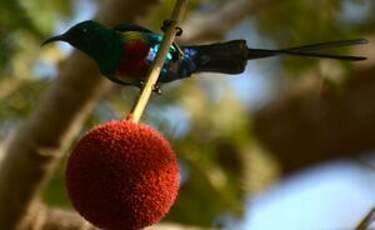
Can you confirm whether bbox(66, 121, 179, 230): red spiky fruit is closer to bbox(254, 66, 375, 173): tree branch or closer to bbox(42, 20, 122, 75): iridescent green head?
bbox(42, 20, 122, 75): iridescent green head

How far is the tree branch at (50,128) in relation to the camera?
1.44 meters

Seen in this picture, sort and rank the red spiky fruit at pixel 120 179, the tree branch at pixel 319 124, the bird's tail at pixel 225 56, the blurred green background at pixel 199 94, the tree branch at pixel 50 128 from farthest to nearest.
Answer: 1. the tree branch at pixel 319 124
2. the blurred green background at pixel 199 94
3. the tree branch at pixel 50 128
4. the bird's tail at pixel 225 56
5. the red spiky fruit at pixel 120 179

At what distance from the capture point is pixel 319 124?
3600 mm

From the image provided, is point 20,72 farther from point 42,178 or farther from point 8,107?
point 42,178

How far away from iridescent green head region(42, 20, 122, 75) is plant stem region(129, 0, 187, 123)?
0.06m

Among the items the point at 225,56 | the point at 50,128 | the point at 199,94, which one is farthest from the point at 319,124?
the point at 225,56

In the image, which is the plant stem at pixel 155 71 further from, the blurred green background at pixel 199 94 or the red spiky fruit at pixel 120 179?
the blurred green background at pixel 199 94

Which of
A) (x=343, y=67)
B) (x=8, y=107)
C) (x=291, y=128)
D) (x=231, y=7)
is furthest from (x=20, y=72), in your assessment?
(x=291, y=128)

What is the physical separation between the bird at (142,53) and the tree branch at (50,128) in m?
0.44

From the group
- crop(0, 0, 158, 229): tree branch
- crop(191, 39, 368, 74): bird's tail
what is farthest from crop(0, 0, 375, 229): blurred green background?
crop(191, 39, 368, 74): bird's tail

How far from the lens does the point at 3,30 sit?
1744 mm

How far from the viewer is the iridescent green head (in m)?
0.90

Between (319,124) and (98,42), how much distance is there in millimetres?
2755

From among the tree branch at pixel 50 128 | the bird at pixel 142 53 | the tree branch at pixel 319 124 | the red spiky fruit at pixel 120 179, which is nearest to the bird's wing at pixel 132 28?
the bird at pixel 142 53
